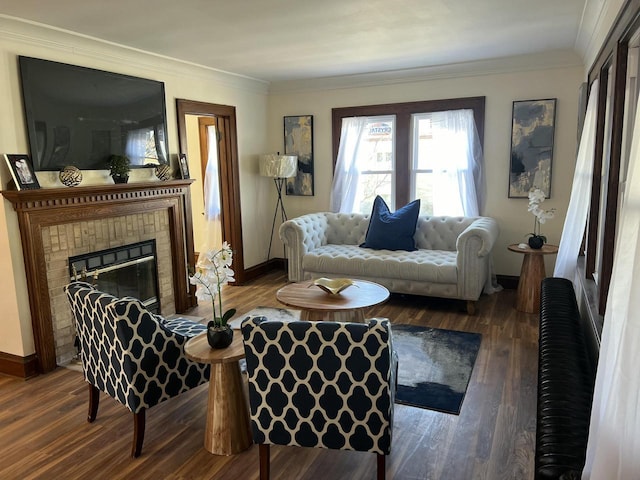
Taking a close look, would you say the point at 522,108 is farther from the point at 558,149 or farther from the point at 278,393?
the point at 278,393

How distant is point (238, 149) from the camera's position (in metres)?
5.66

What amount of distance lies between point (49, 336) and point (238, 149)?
3.02 m

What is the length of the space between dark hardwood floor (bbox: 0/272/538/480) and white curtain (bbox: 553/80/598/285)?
762mm

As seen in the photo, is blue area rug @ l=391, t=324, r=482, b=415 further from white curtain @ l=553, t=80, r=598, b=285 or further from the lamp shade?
the lamp shade

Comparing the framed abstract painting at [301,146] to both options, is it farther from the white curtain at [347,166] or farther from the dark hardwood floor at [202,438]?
the dark hardwood floor at [202,438]

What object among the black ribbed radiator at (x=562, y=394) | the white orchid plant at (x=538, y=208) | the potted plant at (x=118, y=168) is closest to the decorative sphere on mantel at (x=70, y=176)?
the potted plant at (x=118, y=168)

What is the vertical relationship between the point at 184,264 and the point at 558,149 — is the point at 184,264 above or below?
below

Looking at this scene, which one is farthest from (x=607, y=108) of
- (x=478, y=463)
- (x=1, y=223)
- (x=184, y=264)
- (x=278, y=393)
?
(x=1, y=223)

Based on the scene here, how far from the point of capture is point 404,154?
553 centimetres

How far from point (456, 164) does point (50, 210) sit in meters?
4.00

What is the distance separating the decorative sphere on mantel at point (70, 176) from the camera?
3.51 meters

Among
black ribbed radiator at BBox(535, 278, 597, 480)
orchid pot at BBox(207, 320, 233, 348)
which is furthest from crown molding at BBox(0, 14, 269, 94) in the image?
black ribbed radiator at BBox(535, 278, 597, 480)

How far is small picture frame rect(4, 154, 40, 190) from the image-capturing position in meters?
3.21

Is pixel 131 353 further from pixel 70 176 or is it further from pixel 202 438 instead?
pixel 70 176
